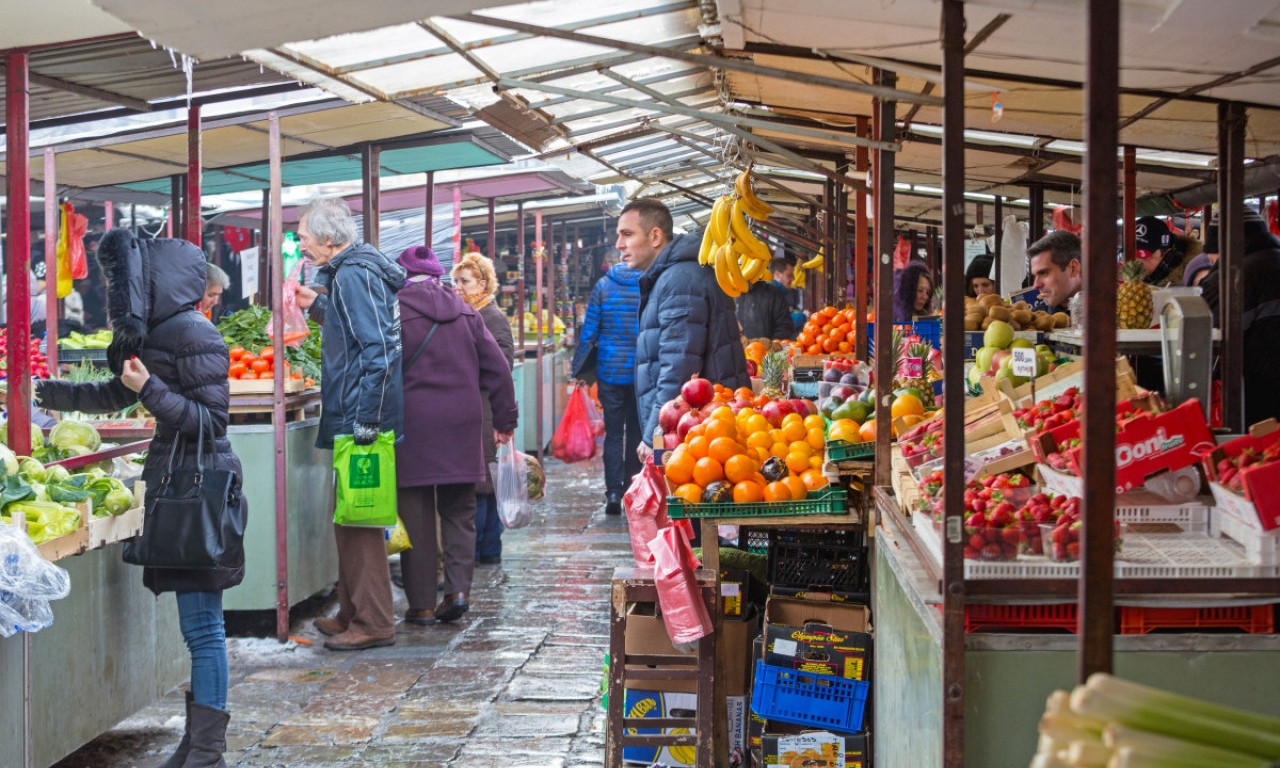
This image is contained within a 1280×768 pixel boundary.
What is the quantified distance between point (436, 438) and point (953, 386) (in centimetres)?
450

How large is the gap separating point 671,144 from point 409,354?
12.8ft

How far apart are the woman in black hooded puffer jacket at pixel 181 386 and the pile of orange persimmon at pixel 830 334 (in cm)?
473

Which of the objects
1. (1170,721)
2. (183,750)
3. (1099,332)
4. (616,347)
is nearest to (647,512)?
(183,750)

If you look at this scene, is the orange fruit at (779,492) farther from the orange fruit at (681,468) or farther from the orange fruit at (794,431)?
the orange fruit at (794,431)

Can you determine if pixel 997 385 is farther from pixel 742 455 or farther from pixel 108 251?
pixel 108 251

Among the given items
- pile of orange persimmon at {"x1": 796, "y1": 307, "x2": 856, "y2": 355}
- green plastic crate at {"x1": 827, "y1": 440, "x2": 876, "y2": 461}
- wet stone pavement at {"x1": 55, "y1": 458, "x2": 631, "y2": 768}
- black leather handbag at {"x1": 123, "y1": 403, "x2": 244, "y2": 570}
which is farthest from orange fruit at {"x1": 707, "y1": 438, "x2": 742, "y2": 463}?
pile of orange persimmon at {"x1": 796, "y1": 307, "x2": 856, "y2": 355}

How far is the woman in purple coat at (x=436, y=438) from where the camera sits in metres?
6.56

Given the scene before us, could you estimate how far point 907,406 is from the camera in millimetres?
4418

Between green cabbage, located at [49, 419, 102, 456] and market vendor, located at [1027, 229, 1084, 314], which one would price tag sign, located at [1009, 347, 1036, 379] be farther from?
green cabbage, located at [49, 419, 102, 456]

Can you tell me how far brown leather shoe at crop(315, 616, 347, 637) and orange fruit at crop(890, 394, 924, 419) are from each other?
3498 millimetres

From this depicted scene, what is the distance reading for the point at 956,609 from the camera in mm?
2473

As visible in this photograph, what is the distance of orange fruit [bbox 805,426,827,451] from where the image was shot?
464cm

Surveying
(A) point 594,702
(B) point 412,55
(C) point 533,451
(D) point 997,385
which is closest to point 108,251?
(B) point 412,55

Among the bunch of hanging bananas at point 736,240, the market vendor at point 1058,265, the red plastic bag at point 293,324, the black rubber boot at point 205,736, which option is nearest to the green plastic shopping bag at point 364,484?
the black rubber boot at point 205,736
